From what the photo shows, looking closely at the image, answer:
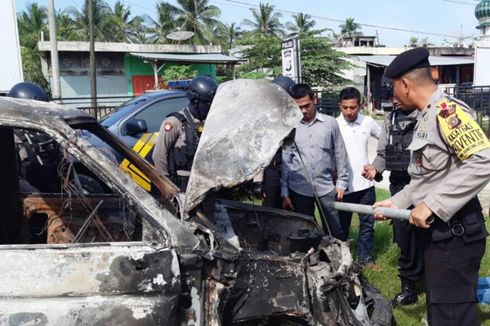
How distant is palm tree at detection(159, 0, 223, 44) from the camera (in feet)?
124

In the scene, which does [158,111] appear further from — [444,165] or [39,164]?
[444,165]

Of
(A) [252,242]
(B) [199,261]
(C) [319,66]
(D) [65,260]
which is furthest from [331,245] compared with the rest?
(C) [319,66]

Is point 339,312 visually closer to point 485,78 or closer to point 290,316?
point 290,316

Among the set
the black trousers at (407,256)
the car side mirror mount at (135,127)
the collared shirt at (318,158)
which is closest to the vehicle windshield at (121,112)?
the car side mirror mount at (135,127)

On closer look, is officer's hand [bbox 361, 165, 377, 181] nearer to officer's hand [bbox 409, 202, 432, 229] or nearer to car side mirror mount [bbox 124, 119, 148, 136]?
officer's hand [bbox 409, 202, 432, 229]

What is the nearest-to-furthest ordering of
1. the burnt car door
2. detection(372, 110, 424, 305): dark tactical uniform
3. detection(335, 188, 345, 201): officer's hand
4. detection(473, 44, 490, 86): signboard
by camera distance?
the burnt car door → detection(372, 110, 424, 305): dark tactical uniform → detection(335, 188, 345, 201): officer's hand → detection(473, 44, 490, 86): signboard

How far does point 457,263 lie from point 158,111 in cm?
507

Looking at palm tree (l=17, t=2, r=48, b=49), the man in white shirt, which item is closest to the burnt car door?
the man in white shirt

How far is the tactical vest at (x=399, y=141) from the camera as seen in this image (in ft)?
12.9

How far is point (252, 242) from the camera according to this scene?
3244mm

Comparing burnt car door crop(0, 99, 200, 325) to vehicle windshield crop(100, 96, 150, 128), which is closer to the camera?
burnt car door crop(0, 99, 200, 325)

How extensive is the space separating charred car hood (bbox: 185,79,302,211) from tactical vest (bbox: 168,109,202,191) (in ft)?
5.86

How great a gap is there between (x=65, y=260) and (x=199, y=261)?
0.55m

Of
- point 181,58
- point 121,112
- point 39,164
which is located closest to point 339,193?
point 39,164
